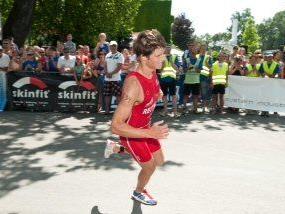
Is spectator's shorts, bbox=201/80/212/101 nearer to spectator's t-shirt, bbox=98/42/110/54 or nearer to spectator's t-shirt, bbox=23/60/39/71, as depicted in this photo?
spectator's t-shirt, bbox=98/42/110/54

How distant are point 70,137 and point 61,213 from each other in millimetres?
4091

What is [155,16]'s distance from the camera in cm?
5150

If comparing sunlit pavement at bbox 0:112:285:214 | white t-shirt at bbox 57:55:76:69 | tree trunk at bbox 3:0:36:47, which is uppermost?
tree trunk at bbox 3:0:36:47

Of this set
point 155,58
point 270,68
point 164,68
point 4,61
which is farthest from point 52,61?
point 155,58

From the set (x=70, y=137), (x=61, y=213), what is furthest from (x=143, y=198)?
(x=70, y=137)

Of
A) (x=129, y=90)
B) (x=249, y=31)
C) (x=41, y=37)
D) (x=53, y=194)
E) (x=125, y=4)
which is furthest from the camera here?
(x=249, y=31)

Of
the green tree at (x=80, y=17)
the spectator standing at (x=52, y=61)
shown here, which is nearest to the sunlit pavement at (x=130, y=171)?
the spectator standing at (x=52, y=61)

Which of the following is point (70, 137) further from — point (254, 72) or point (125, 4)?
point (125, 4)

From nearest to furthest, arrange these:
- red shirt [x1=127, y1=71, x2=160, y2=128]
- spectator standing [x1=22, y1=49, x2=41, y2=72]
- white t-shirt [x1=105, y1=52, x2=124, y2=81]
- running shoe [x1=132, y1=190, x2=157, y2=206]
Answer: red shirt [x1=127, y1=71, x2=160, y2=128] → running shoe [x1=132, y1=190, x2=157, y2=206] → white t-shirt [x1=105, y1=52, x2=124, y2=81] → spectator standing [x1=22, y1=49, x2=41, y2=72]

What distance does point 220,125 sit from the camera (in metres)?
10.7

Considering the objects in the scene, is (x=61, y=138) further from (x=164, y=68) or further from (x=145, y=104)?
(x=145, y=104)

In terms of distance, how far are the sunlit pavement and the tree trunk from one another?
9.13 m

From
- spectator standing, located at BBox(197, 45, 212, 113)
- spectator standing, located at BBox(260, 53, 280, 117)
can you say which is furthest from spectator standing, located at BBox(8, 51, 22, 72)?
spectator standing, located at BBox(260, 53, 280, 117)

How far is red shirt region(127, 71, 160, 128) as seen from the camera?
14.0 ft
